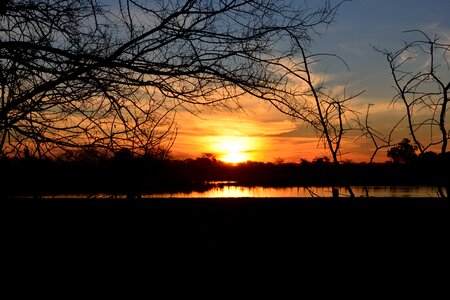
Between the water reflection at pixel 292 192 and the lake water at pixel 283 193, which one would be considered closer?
the lake water at pixel 283 193
